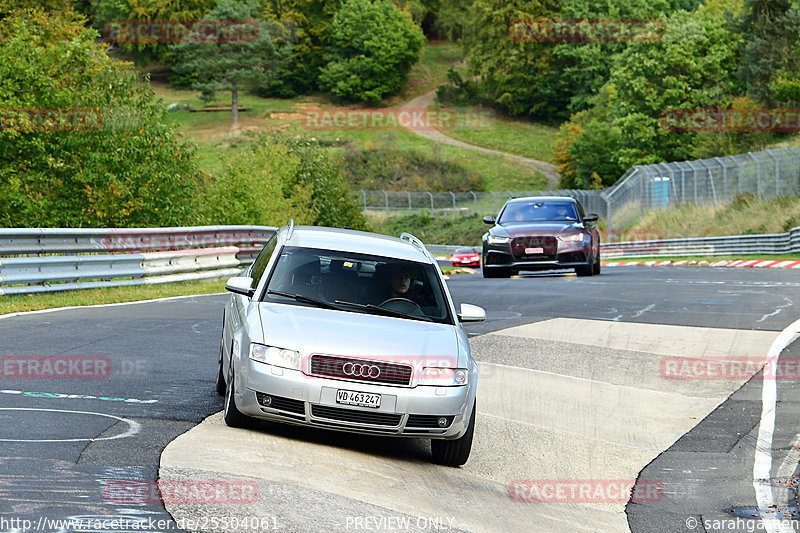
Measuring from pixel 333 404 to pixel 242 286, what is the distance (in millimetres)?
1562

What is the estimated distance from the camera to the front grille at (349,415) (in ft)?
24.0

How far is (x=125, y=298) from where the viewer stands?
1756cm

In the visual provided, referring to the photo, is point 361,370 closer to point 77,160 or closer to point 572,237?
point 572,237

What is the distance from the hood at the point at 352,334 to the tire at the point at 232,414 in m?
0.51

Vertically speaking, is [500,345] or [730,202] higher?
[500,345]

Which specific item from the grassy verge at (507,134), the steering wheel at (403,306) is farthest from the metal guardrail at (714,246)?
the grassy verge at (507,134)

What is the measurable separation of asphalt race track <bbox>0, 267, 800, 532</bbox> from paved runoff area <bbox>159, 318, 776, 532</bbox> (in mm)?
21

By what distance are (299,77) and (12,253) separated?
114693 mm

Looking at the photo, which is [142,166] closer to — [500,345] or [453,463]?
[500,345]

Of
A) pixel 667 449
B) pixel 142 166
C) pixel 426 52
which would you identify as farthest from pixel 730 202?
pixel 426 52

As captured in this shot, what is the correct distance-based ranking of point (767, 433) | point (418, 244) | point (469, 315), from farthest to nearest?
point (418, 244) < point (767, 433) < point (469, 315)

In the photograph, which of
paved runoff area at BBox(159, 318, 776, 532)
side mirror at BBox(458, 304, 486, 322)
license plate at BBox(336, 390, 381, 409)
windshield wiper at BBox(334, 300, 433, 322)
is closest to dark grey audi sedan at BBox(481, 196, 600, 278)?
paved runoff area at BBox(159, 318, 776, 532)

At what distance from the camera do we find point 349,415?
733 cm

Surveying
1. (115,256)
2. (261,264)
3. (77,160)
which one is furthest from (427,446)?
(77,160)
